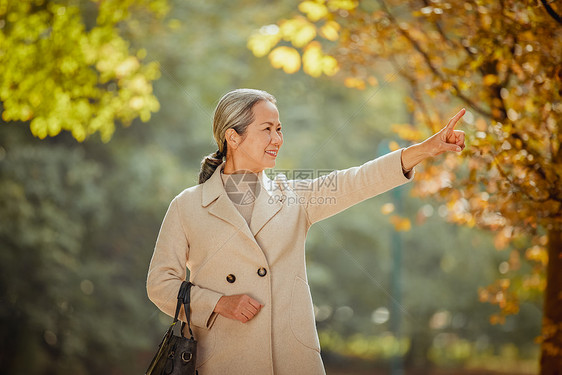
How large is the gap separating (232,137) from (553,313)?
7.65 ft

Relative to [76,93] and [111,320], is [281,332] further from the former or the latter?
[111,320]

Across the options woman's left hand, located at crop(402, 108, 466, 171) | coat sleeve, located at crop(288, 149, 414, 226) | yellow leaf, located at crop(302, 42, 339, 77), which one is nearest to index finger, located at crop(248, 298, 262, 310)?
coat sleeve, located at crop(288, 149, 414, 226)

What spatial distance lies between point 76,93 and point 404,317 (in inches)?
354

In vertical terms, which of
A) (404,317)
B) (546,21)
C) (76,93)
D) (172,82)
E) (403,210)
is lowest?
(404,317)

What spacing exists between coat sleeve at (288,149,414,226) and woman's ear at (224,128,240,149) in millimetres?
321

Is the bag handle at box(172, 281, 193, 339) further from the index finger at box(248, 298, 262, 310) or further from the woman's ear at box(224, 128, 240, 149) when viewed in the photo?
the woman's ear at box(224, 128, 240, 149)

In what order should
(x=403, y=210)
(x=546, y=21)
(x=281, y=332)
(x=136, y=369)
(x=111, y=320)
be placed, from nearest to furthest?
(x=281, y=332) < (x=546, y=21) < (x=111, y=320) < (x=136, y=369) < (x=403, y=210)

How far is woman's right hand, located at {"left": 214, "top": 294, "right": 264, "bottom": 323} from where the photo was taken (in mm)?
Answer: 2539

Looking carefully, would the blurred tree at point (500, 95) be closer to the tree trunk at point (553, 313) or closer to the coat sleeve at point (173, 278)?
the tree trunk at point (553, 313)

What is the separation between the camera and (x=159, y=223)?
11.1m

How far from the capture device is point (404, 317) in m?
12.2

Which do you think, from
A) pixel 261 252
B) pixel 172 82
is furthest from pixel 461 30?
pixel 172 82

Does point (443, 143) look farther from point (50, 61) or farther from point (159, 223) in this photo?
point (159, 223)

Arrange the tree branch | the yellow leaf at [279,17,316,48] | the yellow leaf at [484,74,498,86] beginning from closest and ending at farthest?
the tree branch → the yellow leaf at [484,74,498,86] → the yellow leaf at [279,17,316,48]
